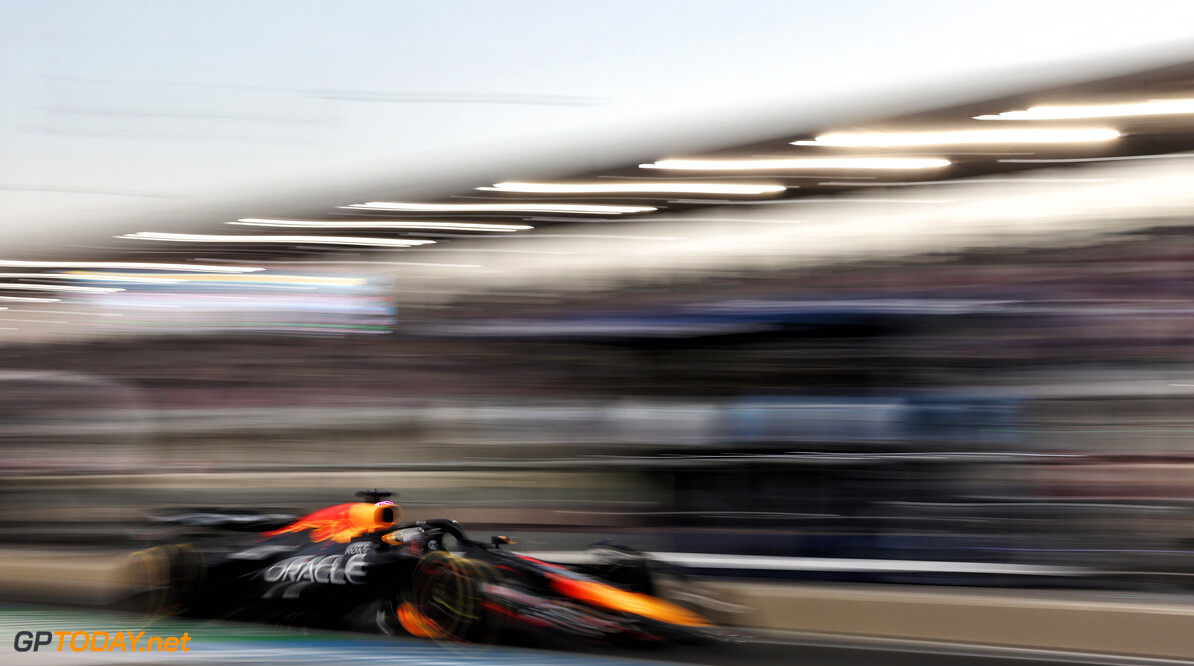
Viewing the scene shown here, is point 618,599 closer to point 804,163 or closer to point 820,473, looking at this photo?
point 820,473

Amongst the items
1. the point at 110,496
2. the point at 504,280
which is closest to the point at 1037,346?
the point at 504,280

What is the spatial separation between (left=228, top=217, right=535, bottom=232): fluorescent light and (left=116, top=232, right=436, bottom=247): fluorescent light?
11 centimetres

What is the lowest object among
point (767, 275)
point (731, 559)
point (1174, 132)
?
point (731, 559)

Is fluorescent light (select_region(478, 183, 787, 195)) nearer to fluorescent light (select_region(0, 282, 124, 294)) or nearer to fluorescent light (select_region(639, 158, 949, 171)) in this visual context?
fluorescent light (select_region(639, 158, 949, 171))

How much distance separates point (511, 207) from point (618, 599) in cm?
340

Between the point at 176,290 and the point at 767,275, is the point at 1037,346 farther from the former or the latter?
the point at 176,290

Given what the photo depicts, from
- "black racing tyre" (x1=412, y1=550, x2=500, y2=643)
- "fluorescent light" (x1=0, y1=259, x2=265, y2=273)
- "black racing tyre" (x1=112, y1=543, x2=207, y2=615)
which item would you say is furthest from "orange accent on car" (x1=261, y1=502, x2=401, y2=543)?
"fluorescent light" (x1=0, y1=259, x2=265, y2=273)

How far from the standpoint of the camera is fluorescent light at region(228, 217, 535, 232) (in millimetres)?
5730

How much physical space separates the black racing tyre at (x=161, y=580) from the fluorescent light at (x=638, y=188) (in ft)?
10.5

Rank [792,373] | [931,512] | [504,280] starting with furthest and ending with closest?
1. [504,280]
2. [792,373]
3. [931,512]

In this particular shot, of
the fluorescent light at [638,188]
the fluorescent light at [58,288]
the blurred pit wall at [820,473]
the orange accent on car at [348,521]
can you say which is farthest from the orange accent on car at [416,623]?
the fluorescent light at [58,288]

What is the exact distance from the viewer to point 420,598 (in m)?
2.94

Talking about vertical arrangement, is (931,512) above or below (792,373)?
below

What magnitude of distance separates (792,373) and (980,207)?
4.62ft
